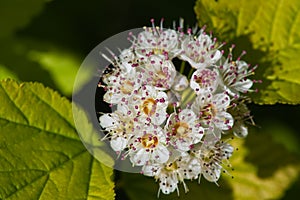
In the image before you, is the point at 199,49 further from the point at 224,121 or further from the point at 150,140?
the point at 150,140

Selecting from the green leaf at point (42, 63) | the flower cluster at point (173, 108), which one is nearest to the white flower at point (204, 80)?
the flower cluster at point (173, 108)

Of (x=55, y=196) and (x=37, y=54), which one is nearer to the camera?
(x=55, y=196)

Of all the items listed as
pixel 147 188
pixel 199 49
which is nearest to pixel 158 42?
pixel 199 49

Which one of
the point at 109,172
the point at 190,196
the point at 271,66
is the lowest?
the point at 190,196

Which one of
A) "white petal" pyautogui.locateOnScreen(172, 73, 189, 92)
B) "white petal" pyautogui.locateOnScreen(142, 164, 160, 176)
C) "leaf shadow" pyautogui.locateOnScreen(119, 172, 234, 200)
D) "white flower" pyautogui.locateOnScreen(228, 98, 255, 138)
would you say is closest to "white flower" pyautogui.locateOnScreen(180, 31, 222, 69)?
"white petal" pyautogui.locateOnScreen(172, 73, 189, 92)

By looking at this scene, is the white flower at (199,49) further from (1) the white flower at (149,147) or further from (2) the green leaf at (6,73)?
(2) the green leaf at (6,73)

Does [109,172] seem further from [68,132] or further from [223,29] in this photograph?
[223,29]

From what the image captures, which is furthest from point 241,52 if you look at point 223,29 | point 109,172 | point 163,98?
point 109,172
